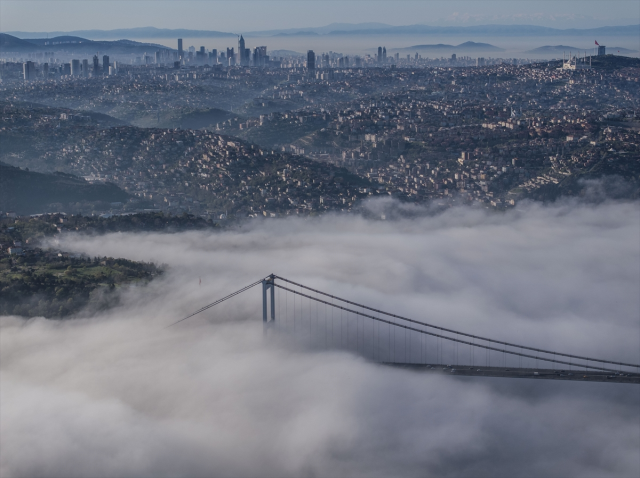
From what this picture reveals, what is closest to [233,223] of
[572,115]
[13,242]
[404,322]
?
[13,242]

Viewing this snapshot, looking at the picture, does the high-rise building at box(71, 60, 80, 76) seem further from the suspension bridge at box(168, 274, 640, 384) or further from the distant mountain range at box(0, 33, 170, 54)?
the suspension bridge at box(168, 274, 640, 384)

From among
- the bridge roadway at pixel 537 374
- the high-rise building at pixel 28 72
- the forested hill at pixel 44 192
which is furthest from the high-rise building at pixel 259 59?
the bridge roadway at pixel 537 374

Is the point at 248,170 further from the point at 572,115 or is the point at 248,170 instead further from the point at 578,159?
the point at 572,115

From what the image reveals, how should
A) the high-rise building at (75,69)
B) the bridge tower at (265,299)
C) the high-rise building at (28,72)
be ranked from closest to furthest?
the bridge tower at (265,299), the high-rise building at (28,72), the high-rise building at (75,69)

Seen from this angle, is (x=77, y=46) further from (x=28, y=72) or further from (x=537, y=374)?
(x=537, y=374)

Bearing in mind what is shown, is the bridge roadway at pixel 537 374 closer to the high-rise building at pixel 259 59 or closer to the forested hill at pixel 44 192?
the forested hill at pixel 44 192

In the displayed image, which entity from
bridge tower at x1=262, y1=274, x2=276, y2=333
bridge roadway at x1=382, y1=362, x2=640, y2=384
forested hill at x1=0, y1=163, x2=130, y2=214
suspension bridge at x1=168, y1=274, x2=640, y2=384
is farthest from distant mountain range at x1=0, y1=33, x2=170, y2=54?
bridge roadway at x1=382, y1=362, x2=640, y2=384

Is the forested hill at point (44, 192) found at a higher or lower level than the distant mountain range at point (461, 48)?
lower

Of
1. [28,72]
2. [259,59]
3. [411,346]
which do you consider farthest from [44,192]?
[259,59]
